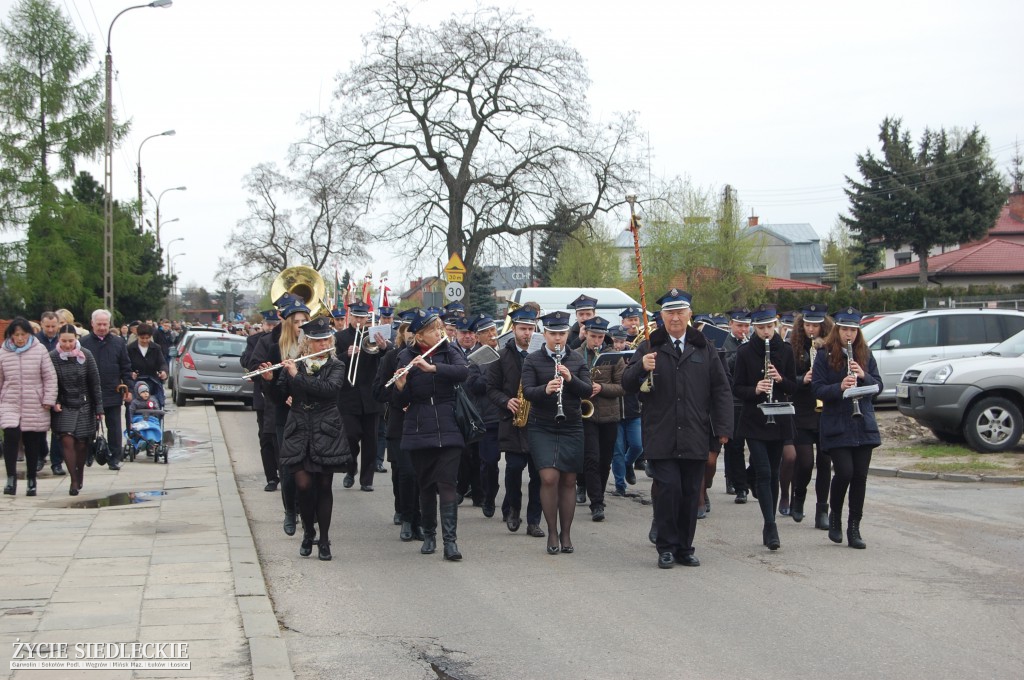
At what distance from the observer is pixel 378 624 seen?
673 centimetres

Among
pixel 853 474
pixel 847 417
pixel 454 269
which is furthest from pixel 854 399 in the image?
pixel 454 269

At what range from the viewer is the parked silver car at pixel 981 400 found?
14539mm

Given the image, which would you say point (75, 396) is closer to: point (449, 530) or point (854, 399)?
point (449, 530)

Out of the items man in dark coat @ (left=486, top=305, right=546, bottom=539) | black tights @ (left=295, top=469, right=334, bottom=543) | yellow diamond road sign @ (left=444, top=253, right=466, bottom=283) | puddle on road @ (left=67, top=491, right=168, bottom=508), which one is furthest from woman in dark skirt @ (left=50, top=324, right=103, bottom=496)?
yellow diamond road sign @ (left=444, top=253, right=466, bottom=283)

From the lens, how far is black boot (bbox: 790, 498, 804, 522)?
414 inches

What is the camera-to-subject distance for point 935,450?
49.3 ft

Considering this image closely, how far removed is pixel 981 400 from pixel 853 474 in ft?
21.3

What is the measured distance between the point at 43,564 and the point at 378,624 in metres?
3.01

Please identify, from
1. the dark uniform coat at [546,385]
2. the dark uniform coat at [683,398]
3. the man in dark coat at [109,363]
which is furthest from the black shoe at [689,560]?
the man in dark coat at [109,363]

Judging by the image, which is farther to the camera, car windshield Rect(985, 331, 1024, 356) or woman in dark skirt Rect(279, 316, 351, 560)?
car windshield Rect(985, 331, 1024, 356)

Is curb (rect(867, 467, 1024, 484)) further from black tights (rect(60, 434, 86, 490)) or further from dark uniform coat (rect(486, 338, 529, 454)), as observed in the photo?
black tights (rect(60, 434, 86, 490))

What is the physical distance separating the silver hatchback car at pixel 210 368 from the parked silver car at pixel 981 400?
1543cm

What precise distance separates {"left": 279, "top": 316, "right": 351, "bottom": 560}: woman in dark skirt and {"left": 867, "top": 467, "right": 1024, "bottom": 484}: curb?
22.3ft

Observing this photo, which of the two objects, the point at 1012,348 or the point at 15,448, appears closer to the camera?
the point at 15,448
